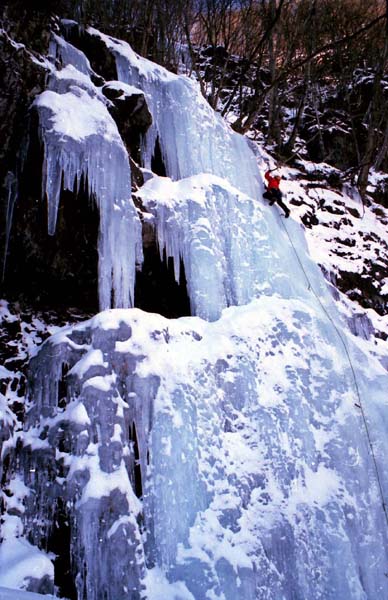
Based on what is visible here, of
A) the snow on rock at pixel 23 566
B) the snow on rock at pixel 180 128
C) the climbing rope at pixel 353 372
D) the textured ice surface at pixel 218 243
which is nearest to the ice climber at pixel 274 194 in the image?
the snow on rock at pixel 180 128

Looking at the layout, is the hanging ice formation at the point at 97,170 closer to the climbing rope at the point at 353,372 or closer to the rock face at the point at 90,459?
the rock face at the point at 90,459

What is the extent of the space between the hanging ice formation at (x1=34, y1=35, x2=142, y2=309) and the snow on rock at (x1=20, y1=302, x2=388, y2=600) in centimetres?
66

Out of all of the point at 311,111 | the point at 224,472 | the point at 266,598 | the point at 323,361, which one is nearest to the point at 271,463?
the point at 224,472

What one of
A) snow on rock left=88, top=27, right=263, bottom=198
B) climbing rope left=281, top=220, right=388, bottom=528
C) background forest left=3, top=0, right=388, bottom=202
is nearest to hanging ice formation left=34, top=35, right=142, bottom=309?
snow on rock left=88, top=27, right=263, bottom=198

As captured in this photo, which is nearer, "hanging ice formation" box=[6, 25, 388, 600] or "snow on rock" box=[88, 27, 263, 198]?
"hanging ice formation" box=[6, 25, 388, 600]

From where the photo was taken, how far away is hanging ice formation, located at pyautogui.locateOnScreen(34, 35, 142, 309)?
4.79 m

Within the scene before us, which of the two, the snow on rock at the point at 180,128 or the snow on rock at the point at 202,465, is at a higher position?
the snow on rock at the point at 180,128

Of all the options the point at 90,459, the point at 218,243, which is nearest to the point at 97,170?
the point at 218,243

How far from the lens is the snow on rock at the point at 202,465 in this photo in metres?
3.73

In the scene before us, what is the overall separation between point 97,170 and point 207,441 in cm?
310

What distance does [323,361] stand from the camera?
17.8ft

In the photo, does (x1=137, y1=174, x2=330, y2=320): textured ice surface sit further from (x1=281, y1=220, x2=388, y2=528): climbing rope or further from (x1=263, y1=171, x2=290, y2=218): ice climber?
(x1=263, y1=171, x2=290, y2=218): ice climber

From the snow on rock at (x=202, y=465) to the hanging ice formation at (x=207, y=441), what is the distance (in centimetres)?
1

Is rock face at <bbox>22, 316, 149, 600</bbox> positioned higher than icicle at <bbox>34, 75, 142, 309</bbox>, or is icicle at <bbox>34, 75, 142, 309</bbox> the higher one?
icicle at <bbox>34, 75, 142, 309</bbox>
